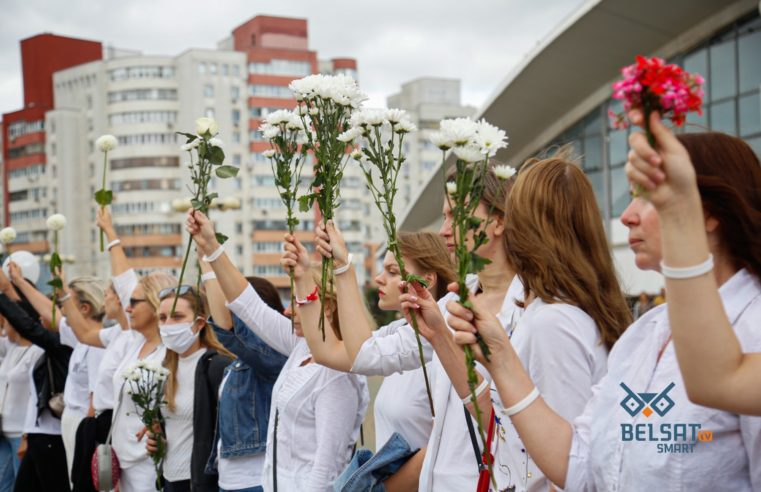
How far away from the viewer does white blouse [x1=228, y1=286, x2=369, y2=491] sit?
3900 mm

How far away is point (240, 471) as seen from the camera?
458 cm

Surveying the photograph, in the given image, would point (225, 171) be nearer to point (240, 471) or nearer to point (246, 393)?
point (246, 393)

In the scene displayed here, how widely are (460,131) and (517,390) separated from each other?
2.07ft

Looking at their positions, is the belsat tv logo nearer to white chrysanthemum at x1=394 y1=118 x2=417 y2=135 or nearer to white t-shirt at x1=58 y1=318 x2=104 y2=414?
white chrysanthemum at x1=394 y1=118 x2=417 y2=135

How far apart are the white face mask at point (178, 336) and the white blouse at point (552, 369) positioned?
3.18 metres

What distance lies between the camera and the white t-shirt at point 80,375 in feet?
23.8

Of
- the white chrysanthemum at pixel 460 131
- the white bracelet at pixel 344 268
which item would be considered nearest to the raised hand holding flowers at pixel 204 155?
the white bracelet at pixel 344 268

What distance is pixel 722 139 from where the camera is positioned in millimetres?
2002

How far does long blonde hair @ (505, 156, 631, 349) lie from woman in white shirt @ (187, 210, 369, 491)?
53.8 inches

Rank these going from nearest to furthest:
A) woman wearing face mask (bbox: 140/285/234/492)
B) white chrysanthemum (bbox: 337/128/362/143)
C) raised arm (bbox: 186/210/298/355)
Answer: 1. white chrysanthemum (bbox: 337/128/362/143)
2. raised arm (bbox: 186/210/298/355)
3. woman wearing face mask (bbox: 140/285/234/492)

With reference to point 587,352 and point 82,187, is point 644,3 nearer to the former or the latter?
point 587,352

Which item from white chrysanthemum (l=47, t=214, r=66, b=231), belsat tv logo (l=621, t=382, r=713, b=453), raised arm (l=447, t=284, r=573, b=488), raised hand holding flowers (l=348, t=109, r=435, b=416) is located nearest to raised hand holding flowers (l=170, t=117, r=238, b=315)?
raised hand holding flowers (l=348, t=109, r=435, b=416)

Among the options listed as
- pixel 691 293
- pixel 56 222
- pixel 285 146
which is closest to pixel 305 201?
pixel 285 146

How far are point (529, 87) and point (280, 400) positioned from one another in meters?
32.0
